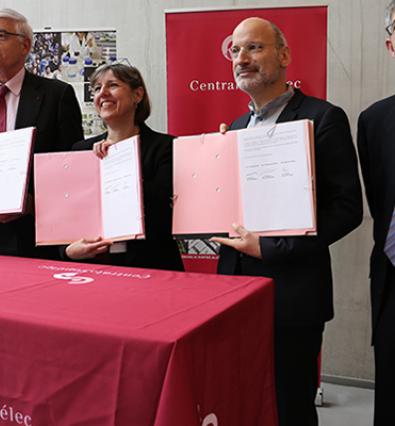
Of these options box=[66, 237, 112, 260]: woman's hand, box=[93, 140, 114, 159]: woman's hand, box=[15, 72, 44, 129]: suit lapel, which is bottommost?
box=[66, 237, 112, 260]: woman's hand

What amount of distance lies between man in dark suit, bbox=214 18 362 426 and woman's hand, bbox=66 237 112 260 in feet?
1.30

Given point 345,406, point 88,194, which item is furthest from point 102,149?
point 345,406

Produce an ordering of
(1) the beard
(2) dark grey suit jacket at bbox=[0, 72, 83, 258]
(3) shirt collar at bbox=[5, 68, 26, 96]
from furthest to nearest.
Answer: (3) shirt collar at bbox=[5, 68, 26, 96] < (2) dark grey suit jacket at bbox=[0, 72, 83, 258] < (1) the beard

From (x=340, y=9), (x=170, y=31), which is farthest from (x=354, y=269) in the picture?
(x=170, y=31)

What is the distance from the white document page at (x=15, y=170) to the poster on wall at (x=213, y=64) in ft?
3.76

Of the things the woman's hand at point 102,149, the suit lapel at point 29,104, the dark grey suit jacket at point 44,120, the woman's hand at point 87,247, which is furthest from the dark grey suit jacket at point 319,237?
the suit lapel at point 29,104

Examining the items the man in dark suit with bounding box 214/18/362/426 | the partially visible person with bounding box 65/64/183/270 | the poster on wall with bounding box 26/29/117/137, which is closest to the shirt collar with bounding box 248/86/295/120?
the man in dark suit with bounding box 214/18/362/426

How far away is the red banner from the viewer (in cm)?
273

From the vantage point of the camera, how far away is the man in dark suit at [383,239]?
1784 millimetres

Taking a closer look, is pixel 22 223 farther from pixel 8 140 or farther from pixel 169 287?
pixel 169 287

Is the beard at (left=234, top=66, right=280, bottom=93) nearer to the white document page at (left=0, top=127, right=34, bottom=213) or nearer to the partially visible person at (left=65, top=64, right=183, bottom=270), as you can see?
the partially visible person at (left=65, top=64, right=183, bottom=270)

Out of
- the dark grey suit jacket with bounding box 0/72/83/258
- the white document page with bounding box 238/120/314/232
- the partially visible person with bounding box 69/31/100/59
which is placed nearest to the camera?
the white document page with bounding box 238/120/314/232

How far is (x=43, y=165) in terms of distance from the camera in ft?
6.34

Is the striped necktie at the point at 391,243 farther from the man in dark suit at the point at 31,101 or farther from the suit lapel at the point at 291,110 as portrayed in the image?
the man in dark suit at the point at 31,101
